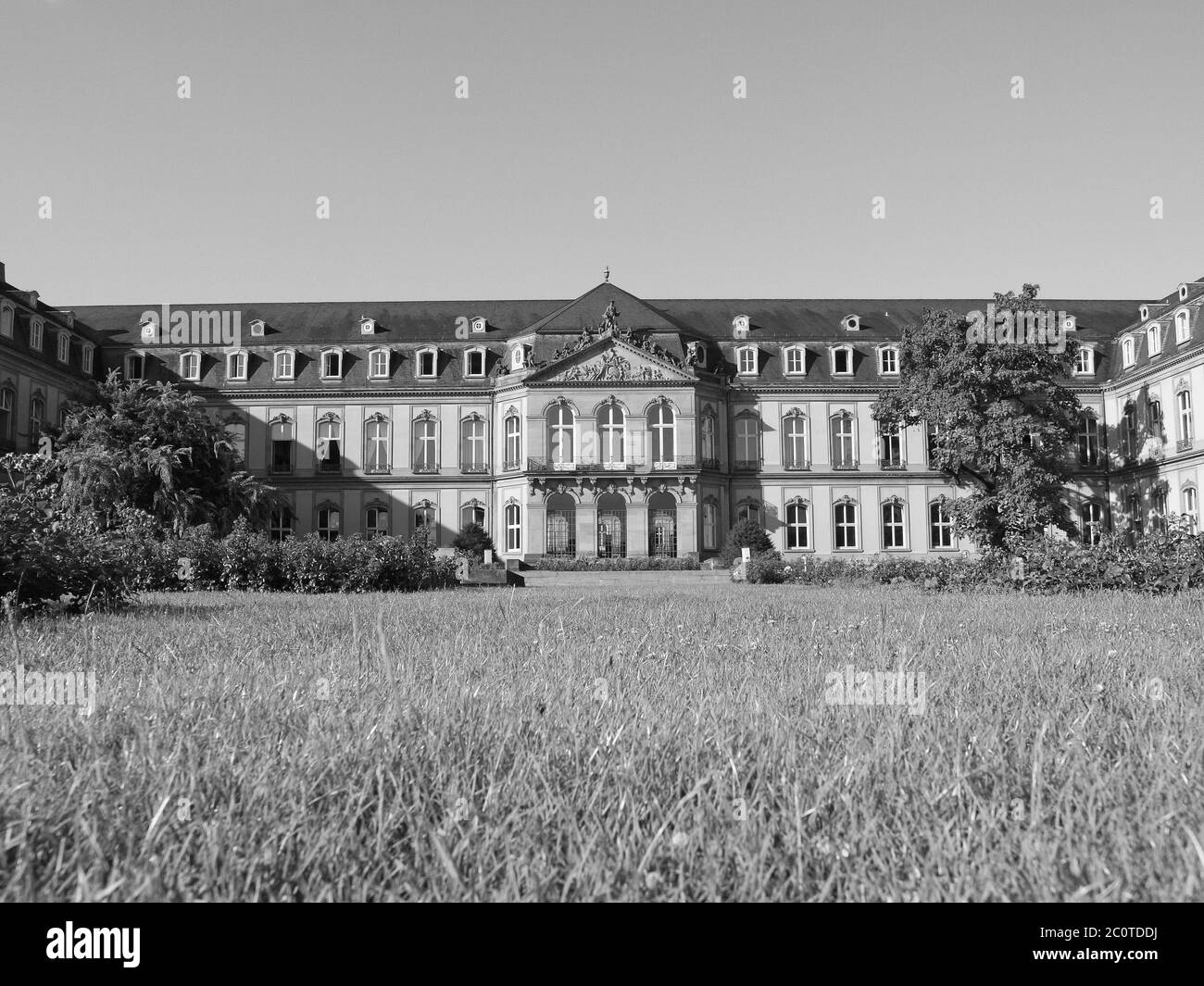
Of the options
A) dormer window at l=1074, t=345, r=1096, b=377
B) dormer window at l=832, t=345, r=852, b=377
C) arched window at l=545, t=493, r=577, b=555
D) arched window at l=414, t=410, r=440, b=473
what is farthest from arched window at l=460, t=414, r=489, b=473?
dormer window at l=1074, t=345, r=1096, b=377

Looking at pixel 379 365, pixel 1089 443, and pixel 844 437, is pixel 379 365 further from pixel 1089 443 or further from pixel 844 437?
pixel 1089 443

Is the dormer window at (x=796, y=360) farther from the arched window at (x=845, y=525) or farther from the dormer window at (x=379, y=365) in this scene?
the dormer window at (x=379, y=365)

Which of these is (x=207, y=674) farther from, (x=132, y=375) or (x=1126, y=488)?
(x=1126, y=488)

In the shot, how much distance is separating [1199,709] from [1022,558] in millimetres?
12550

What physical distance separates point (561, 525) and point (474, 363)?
388 inches

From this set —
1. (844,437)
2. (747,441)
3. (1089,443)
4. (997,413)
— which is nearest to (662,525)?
(747,441)

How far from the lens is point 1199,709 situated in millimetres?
3586

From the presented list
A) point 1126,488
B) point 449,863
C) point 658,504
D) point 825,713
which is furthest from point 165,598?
point 1126,488

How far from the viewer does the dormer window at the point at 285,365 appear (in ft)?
154

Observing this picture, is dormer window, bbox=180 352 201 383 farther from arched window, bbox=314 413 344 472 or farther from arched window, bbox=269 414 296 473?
arched window, bbox=314 413 344 472

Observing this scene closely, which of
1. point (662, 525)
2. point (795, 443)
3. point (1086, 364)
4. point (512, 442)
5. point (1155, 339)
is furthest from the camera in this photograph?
point (1086, 364)

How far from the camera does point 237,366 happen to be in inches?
1847

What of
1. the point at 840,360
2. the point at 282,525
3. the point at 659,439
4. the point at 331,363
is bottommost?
the point at 282,525

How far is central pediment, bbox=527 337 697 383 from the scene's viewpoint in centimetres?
4266
